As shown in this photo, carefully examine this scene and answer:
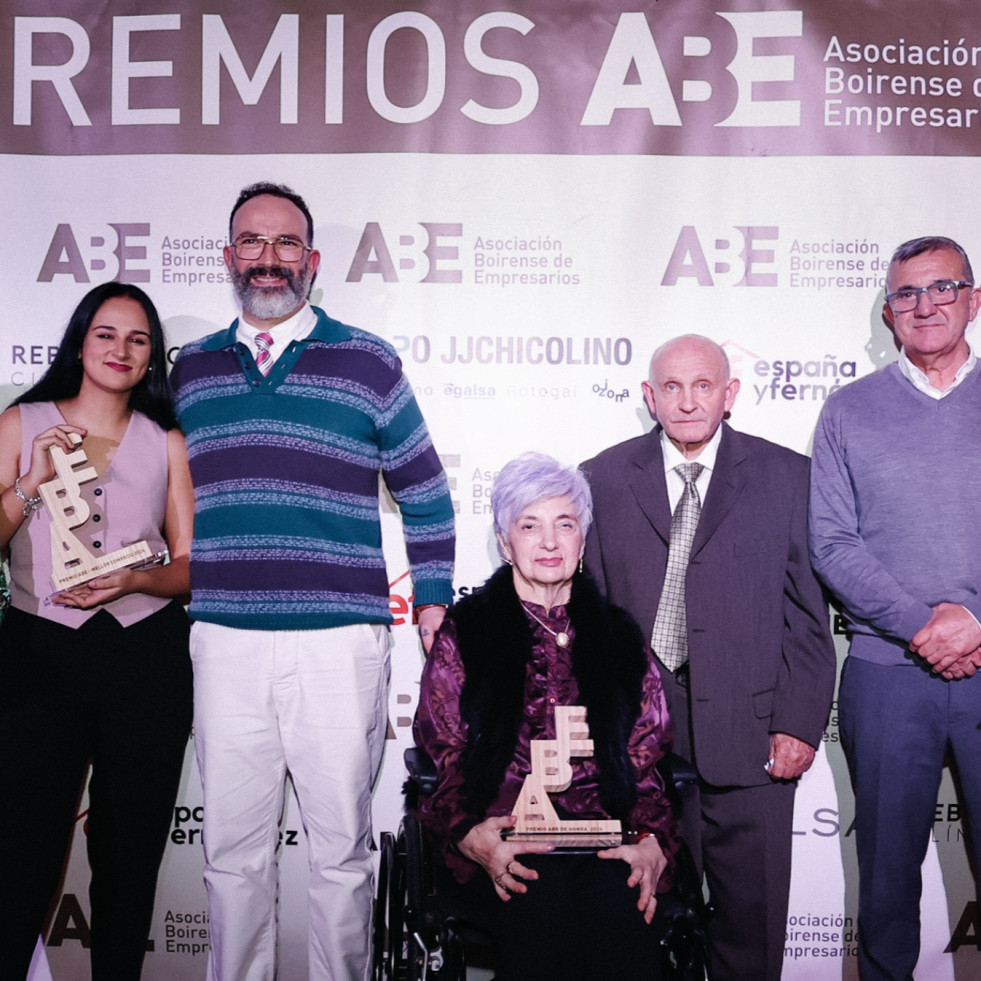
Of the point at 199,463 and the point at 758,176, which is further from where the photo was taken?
the point at 758,176

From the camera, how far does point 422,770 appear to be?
240 cm

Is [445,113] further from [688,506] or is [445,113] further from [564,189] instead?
[688,506]

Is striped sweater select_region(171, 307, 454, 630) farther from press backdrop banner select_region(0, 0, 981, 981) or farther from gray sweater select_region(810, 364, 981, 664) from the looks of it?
gray sweater select_region(810, 364, 981, 664)

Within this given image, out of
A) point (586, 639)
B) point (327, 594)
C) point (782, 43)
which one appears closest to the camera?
Result: point (586, 639)

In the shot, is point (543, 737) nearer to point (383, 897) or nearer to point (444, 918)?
point (444, 918)

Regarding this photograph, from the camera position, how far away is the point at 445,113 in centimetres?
321

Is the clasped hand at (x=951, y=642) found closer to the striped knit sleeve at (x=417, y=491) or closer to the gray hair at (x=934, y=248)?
the gray hair at (x=934, y=248)

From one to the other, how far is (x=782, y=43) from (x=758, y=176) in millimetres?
426

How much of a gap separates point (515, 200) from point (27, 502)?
1.77m

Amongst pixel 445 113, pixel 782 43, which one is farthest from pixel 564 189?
pixel 782 43

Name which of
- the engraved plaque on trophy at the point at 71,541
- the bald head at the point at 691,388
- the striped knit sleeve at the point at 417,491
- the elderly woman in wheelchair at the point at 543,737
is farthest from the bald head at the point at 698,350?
the engraved plaque on trophy at the point at 71,541

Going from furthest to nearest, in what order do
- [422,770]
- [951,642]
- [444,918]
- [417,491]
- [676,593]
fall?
[417,491] < [676,593] < [951,642] < [422,770] < [444,918]

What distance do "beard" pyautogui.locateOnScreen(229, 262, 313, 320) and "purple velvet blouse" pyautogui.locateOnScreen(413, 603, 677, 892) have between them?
1.06 metres

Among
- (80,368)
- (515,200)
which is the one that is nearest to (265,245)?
(80,368)
